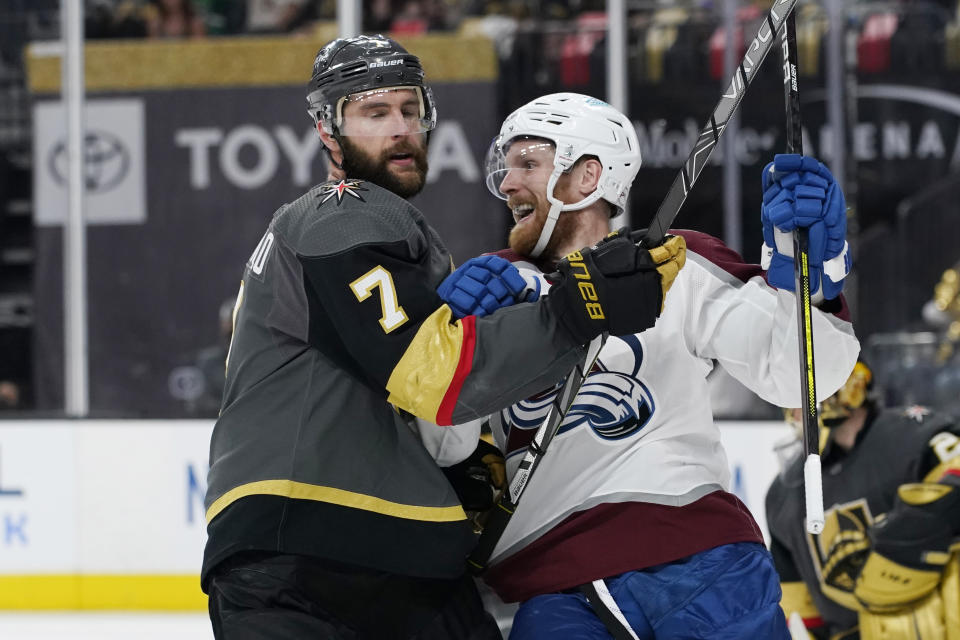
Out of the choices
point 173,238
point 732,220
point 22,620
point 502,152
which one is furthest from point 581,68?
point 502,152

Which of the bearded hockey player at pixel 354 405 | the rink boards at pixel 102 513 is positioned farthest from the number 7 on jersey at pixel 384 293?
the rink boards at pixel 102 513

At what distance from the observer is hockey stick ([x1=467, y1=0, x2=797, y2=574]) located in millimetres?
1851

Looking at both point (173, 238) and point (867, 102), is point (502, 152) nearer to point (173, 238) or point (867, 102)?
point (867, 102)

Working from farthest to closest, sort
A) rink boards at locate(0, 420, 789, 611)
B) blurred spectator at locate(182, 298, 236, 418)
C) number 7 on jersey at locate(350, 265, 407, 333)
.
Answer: blurred spectator at locate(182, 298, 236, 418), rink boards at locate(0, 420, 789, 611), number 7 on jersey at locate(350, 265, 407, 333)

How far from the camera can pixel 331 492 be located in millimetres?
1775

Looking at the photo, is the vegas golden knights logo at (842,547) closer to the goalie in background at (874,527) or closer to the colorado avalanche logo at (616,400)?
the goalie in background at (874,527)

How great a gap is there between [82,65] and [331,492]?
4128mm

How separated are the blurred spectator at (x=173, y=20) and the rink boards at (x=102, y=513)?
1.78 metres

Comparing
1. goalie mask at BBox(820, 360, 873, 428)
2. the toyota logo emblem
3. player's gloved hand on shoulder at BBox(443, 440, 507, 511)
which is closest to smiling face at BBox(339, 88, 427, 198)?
player's gloved hand on shoulder at BBox(443, 440, 507, 511)

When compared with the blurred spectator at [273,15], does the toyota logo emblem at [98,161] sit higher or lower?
lower

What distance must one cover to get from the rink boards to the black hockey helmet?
2.97 m

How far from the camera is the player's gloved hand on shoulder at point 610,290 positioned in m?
1.73

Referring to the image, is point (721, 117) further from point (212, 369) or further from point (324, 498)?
point (212, 369)

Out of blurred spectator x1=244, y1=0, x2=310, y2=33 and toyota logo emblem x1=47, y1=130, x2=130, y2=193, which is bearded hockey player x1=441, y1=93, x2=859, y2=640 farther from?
toyota logo emblem x1=47, y1=130, x2=130, y2=193
